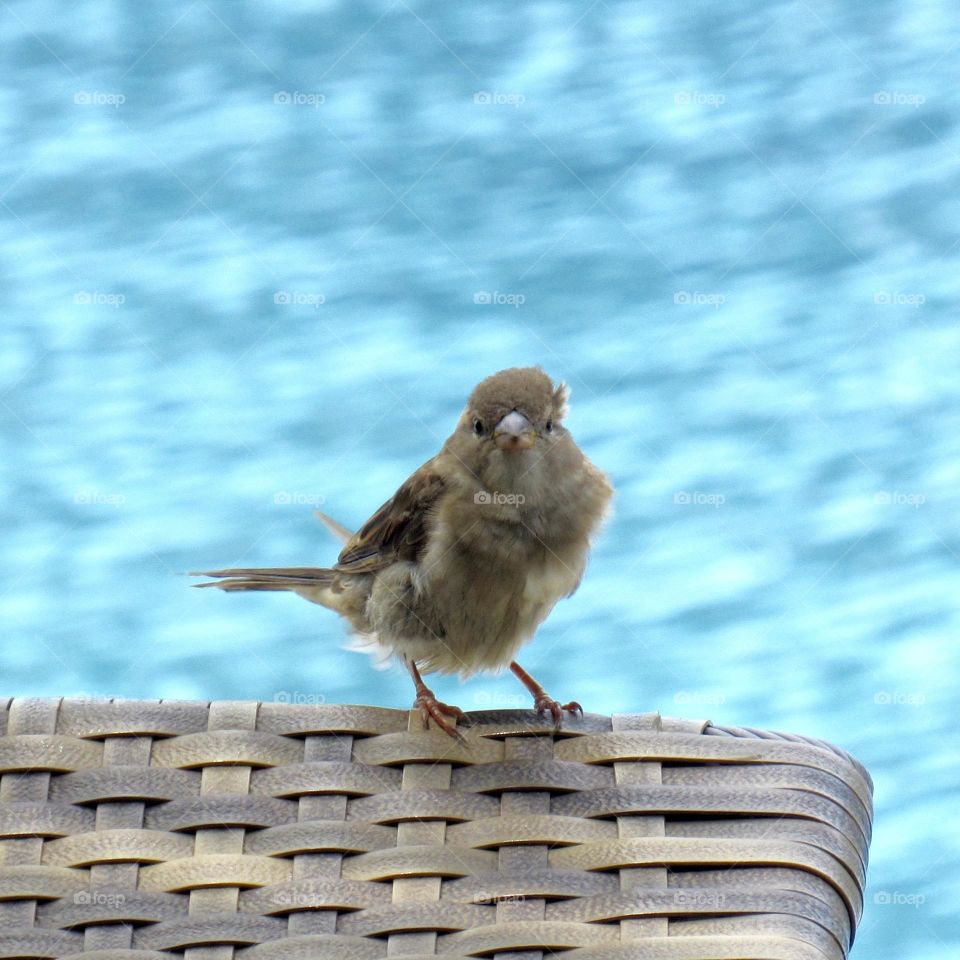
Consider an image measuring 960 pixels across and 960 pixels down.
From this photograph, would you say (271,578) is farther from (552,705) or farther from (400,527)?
(552,705)

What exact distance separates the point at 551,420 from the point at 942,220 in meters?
4.81

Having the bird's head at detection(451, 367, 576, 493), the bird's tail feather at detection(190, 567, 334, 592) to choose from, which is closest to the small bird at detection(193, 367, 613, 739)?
the bird's head at detection(451, 367, 576, 493)

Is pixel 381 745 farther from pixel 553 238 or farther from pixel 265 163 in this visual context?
pixel 265 163

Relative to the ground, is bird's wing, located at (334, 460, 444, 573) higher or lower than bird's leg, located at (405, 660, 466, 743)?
higher

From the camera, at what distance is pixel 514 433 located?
2199 millimetres

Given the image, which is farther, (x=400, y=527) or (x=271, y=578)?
(x=271, y=578)

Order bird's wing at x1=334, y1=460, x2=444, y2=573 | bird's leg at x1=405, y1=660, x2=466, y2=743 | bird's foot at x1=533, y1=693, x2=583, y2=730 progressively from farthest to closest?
bird's wing at x1=334, y1=460, x2=444, y2=573, bird's foot at x1=533, y1=693, x2=583, y2=730, bird's leg at x1=405, y1=660, x2=466, y2=743

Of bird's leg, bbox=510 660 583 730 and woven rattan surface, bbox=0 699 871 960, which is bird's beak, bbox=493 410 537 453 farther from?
woven rattan surface, bbox=0 699 871 960

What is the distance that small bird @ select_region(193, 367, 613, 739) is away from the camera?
2.21 m

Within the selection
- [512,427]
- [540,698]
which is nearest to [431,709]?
[540,698]

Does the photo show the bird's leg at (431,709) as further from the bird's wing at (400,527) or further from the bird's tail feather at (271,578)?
the bird's tail feather at (271,578)

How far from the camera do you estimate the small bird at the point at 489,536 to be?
2.21 meters

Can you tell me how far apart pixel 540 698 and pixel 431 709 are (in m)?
0.54

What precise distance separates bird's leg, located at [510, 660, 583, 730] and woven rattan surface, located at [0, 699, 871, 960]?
1.62 ft
